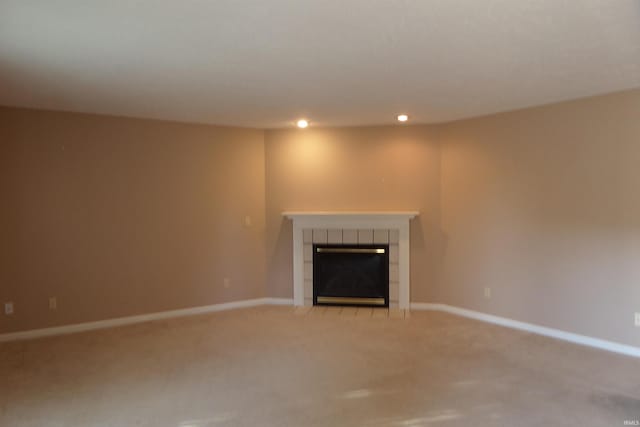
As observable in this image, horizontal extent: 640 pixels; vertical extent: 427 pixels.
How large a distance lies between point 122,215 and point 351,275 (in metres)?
2.71

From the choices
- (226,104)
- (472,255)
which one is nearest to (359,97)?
(226,104)

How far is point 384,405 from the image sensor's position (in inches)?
108

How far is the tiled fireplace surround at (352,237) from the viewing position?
5.07 metres

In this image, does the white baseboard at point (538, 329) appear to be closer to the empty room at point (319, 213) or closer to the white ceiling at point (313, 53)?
the empty room at point (319, 213)

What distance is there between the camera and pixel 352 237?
17.0ft

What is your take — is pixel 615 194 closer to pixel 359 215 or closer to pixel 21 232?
pixel 359 215

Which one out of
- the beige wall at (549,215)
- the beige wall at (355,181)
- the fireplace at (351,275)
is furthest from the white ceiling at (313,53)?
the fireplace at (351,275)

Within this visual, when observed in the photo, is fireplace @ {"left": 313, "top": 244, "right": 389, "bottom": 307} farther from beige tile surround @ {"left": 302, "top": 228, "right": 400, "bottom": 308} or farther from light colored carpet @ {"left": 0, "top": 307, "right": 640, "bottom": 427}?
light colored carpet @ {"left": 0, "top": 307, "right": 640, "bottom": 427}

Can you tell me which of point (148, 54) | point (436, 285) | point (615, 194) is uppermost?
point (148, 54)

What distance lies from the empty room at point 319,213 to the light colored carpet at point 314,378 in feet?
0.08

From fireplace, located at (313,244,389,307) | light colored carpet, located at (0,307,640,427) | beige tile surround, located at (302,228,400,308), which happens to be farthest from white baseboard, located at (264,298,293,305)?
light colored carpet, located at (0,307,640,427)

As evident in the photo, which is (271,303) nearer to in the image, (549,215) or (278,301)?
(278,301)

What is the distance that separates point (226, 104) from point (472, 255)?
310 centimetres

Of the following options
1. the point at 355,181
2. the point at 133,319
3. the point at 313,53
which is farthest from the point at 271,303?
the point at 313,53
